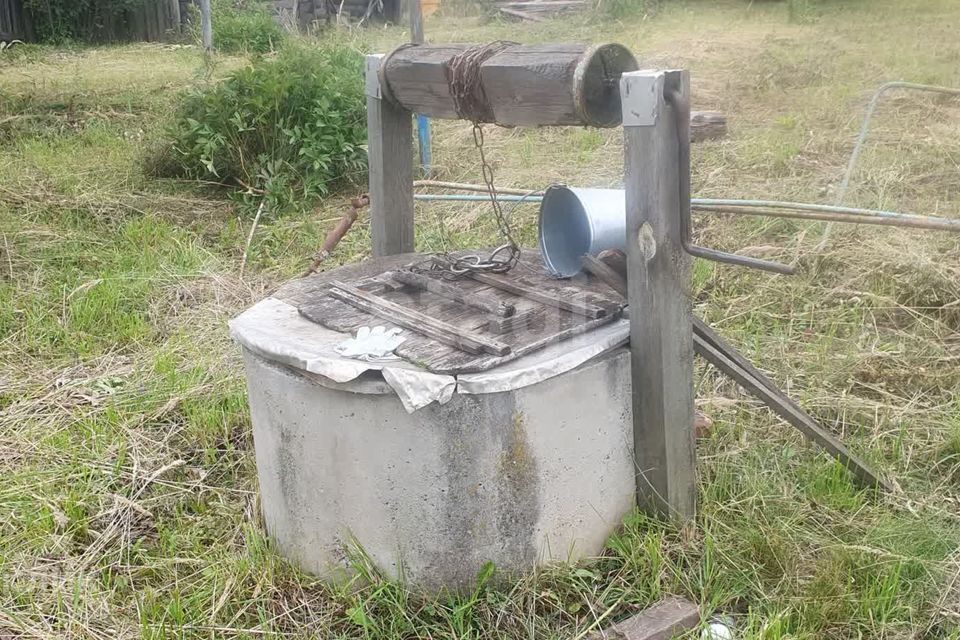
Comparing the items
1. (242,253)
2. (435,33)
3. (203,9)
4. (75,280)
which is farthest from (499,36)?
(75,280)

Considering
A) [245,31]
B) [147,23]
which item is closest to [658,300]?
[245,31]

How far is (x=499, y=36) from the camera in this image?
941 centimetres

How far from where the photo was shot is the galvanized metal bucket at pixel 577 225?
Answer: 2.49 meters

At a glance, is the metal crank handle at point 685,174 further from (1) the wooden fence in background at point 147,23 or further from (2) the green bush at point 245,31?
(1) the wooden fence in background at point 147,23

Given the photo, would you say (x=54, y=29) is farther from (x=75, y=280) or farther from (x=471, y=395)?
(x=471, y=395)

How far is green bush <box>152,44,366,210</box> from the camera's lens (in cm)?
572

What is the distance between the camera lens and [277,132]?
5.83 m

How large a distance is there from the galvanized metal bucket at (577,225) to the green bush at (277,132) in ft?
10.5

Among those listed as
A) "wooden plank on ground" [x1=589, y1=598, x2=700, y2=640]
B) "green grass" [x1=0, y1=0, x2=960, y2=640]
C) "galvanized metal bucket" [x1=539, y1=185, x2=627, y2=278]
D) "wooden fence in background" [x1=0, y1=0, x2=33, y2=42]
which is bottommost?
"wooden plank on ground" [x1=589, y1=598, x2=700, y2=640]

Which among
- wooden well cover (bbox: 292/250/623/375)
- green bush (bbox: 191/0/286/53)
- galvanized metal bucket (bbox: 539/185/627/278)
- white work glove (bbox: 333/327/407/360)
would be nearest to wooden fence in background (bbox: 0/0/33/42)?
green bush (bbox: 191/0/286/53)

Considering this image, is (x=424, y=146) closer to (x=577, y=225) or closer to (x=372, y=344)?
(x=577, y=225)

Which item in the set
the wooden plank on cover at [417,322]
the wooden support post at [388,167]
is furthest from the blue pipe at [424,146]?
the wooden plank on cover at [417,322]

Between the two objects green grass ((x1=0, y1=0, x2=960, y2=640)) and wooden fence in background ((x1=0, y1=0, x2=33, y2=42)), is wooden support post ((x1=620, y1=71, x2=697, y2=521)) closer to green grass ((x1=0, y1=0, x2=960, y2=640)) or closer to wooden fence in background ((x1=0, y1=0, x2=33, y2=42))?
green grass ((x1=0, y1=0, x2=960, y2=640))

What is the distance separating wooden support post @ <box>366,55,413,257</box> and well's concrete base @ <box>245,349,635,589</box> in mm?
745
